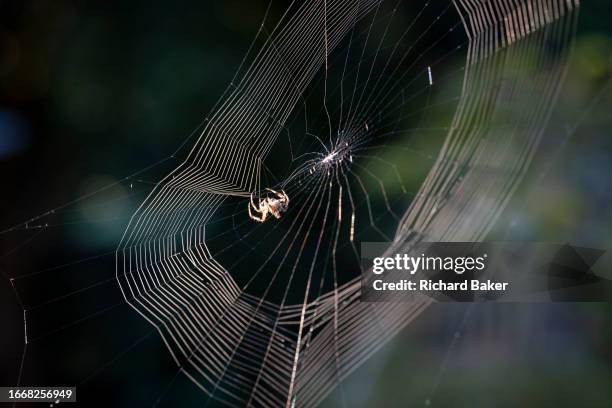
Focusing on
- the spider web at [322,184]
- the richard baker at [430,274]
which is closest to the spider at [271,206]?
the spider web at [322,184]

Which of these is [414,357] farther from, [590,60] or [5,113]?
[5,113]

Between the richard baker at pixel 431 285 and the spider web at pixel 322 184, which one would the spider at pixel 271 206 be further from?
the richard baker at pixel 431 285

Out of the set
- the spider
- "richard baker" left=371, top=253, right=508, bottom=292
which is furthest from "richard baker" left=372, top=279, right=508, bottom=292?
the spider

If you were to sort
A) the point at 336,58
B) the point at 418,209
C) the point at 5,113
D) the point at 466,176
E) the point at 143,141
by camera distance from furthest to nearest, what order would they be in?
the point at 336,58 → the point at 143,141 → the point at 5,113 → the point at 418,209 → the point at 466,176

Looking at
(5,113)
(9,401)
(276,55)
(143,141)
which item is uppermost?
(276,55)

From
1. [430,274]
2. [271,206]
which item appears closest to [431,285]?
[430,274]

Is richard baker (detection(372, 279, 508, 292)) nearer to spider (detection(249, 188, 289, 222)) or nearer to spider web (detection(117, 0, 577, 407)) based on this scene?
spider web (detection(117, 0, 577, 407))

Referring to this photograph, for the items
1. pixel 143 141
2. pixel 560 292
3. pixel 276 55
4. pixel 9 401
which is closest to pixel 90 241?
pixel 143 141
